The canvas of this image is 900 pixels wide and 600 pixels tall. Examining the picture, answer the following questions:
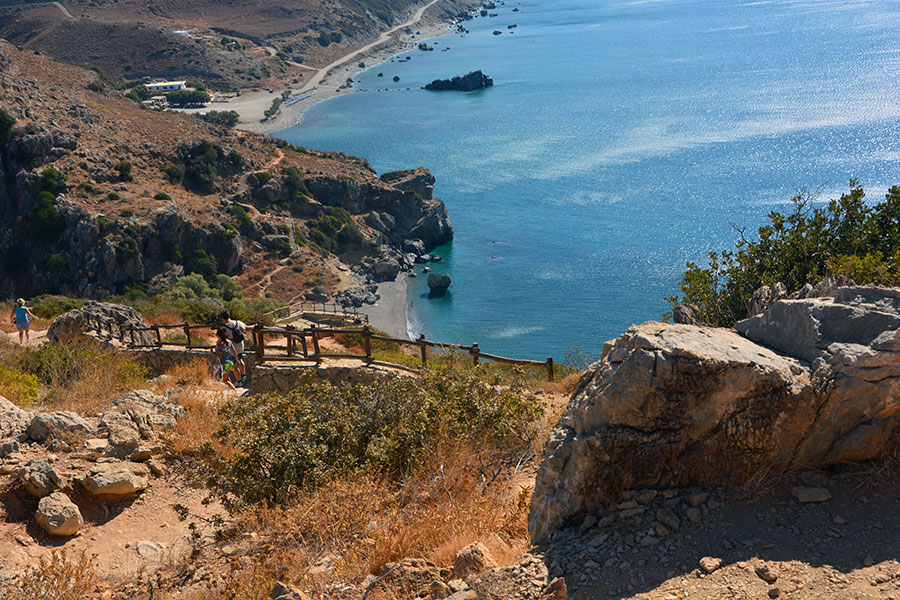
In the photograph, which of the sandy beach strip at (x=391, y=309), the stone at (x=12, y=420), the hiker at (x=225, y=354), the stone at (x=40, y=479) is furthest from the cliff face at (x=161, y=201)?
the stone at (x=40, y=479)

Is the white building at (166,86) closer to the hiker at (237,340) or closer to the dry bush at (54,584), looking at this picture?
the hiker at (237,340)

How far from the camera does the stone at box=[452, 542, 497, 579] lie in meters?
6.12

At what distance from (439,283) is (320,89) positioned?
93.5 m

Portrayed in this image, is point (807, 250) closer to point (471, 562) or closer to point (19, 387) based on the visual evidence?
point (471, 562)

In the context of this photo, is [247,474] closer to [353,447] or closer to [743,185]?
[353,447]

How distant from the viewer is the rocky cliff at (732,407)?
614cm

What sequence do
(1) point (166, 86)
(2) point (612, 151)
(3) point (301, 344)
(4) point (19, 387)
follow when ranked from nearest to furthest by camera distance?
(4) point (19, 387), (3) point (301, 344), (2) point (612, 151), (1) point (166, 86)

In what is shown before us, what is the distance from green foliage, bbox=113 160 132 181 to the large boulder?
40295mm

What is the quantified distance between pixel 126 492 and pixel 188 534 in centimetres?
114

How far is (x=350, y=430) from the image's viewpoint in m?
9.10

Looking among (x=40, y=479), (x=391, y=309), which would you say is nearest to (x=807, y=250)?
(x=40, y=479)

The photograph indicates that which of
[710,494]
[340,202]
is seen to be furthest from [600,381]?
[340,202]

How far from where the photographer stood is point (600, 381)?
6691mm

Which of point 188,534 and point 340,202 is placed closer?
point 188,534
